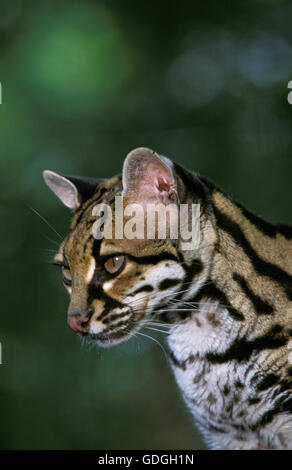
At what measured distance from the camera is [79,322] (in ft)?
9.02

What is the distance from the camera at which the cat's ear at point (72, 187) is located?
3307mm

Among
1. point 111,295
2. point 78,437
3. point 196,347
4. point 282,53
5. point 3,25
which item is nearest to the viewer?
point 111,295

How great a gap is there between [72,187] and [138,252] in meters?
0.75

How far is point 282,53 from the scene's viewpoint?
23.4 feet

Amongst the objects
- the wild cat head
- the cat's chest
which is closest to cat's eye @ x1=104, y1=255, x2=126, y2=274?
the wild cat head

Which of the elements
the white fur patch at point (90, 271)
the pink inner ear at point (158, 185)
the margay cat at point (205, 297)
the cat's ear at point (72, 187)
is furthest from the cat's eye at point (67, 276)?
the pink inner ear at point (158, 185)

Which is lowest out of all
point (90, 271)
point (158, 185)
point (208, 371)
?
point (208, 371)

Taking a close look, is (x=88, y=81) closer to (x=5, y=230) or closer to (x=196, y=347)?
(x=5, y=230)

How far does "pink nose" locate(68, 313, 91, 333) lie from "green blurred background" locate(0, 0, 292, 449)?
464 cm

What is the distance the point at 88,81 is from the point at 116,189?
5007 mm

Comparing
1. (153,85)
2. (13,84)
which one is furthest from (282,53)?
(13,84)

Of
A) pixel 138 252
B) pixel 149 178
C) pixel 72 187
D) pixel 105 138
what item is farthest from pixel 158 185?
pixel 105 138

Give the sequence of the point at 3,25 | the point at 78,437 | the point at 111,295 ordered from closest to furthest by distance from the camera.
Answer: the point at 111,295
the point at 78,437
the point at 3,25

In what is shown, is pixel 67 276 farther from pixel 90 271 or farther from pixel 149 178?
pixel 149 178
